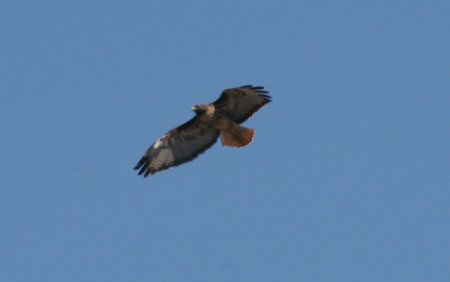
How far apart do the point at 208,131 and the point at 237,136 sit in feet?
3.39

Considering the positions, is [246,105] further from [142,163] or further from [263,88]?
[142,163]

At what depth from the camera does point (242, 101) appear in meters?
17.6

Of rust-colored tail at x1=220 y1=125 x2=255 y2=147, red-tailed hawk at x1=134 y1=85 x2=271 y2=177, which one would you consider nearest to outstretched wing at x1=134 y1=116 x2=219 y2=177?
red-tailed hawk at x1=134 y1=85 x2=271 y2=177

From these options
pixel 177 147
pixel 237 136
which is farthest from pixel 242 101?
pixel 177 147

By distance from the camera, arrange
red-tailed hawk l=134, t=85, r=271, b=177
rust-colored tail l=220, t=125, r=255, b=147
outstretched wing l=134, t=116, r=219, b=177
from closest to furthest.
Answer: rust-colored tail l=220, t=125, r=255, b=147 → red-tailed hawk l=134, t=85, r=271, b=177 → outstretched wing l=134, t=116, r=219, b=177

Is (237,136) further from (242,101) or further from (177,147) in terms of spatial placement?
(177,147)

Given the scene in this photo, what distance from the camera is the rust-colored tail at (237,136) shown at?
1711 centimetres

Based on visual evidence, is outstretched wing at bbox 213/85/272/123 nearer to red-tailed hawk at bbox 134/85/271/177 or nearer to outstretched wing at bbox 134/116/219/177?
red-tailed hawk at bbox 134/85/271/177

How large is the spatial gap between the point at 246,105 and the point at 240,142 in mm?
875

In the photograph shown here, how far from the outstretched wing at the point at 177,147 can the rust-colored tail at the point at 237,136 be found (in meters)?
0.68

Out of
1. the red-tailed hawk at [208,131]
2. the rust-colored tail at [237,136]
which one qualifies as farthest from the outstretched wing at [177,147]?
the rust-colored tail at [237,136]

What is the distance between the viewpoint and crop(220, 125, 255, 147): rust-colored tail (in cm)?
1711

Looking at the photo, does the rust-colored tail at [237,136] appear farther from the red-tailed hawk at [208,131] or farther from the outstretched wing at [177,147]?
the outstretched wing at [177,147]

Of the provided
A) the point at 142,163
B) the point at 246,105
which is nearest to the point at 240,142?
the point at 246,105
